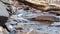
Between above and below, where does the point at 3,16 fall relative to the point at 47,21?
above

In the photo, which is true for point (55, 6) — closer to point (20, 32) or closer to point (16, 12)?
point (16, 12)

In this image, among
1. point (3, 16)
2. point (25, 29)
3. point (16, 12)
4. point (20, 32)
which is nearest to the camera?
point (3, 16)

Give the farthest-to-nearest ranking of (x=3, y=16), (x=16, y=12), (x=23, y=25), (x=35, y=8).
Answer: (x=35, y=8)
(x=16, y=12)
(x=23, y=25)
(x=3, y=16)

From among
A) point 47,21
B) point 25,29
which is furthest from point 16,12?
point 25,29

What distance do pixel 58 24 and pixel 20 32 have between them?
61cm

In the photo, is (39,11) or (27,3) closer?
(39,11)

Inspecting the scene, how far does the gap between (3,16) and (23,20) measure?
0.66m

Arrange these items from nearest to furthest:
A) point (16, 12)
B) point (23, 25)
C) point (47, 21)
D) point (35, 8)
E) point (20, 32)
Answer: point (20, 32) → point (23, 25) → point (47, 21) → point (16, 12) → point (35, 8)

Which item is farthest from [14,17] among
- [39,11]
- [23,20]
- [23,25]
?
[39,11]

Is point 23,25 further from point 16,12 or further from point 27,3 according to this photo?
point 27,3

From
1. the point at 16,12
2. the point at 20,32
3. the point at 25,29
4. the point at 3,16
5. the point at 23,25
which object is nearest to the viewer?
the point at 3,16

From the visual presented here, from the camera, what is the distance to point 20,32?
6.61 ft

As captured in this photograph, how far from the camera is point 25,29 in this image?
2150 millimetres

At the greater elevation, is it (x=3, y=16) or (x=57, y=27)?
(x=3, y=16)
